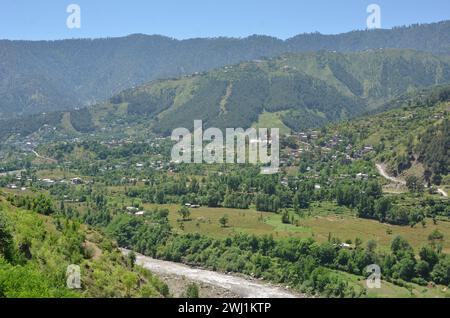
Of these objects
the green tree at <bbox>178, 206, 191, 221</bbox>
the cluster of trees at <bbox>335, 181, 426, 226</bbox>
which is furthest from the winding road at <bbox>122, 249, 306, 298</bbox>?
the cluster of trees at <bbox>335, 181, 426, 226</bbox>

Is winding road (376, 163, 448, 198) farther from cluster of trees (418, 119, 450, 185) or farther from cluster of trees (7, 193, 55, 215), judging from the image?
cluster of trees (7, 193, 55, 215)

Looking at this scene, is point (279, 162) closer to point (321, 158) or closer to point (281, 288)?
point (321, 158)

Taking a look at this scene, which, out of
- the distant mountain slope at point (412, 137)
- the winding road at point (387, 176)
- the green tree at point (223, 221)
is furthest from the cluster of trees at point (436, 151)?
the green tree at point (223, 221)

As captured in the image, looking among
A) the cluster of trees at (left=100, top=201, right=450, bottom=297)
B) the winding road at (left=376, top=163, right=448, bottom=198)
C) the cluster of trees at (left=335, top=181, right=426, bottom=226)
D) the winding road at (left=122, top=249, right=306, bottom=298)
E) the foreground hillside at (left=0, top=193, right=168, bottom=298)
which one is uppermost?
the foreground hillside at (left=0, top=193, right=168, bottom=298)

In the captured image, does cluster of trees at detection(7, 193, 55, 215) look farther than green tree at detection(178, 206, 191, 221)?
No
